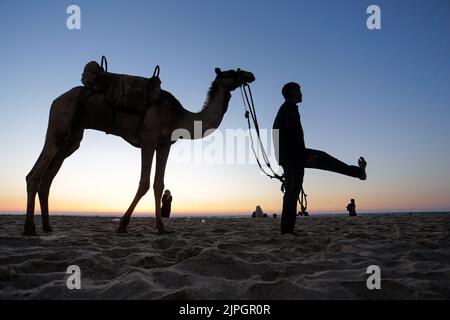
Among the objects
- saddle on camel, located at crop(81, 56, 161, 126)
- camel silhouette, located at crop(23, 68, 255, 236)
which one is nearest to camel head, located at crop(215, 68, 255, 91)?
camel silhouette, located at crop(23, 68, 255, 236)

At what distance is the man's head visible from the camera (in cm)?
527

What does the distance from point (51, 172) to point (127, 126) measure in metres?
1.54

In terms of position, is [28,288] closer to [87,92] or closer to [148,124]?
[148,124]

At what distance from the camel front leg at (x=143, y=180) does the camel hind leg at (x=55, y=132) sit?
127cm

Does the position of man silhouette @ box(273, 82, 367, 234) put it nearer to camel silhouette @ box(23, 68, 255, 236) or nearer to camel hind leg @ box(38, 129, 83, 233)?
camel silhouette @ box(23, 68, 255, 236)

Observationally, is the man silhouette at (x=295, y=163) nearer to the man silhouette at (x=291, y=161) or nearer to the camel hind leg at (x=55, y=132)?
the man silhouette at (x=291, y=161)

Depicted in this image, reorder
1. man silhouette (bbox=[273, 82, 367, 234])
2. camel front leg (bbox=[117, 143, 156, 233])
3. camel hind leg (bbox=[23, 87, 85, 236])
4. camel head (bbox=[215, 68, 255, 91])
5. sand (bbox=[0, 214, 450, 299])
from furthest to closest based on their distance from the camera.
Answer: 1. camel head (bbox=[215, 68, 255, 91])
2. camel front leg (bbox=[117, 143, 156, 233])
3. man silhouette (bbox=[273, 82, 367, 234])
4. camel hind leg (bbox=[23, 87, 85, 236])
5. sand (bbox=[0, 214, 450, 299])

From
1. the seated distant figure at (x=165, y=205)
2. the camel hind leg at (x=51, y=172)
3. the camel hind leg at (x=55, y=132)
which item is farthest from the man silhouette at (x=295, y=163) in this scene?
the seated distant figure at (x=165, y=205)

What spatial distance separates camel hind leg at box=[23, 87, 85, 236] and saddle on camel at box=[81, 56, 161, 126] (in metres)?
0.30

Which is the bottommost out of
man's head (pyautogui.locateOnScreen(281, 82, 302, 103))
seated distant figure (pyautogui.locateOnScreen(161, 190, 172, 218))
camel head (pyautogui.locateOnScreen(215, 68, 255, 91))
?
seated distant figure (pyautogui.locateOnScreen(161, 190, 172, 218))

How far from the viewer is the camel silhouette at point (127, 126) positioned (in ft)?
16.5

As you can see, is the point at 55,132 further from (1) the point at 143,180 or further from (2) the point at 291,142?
(2) the point at 291,142
